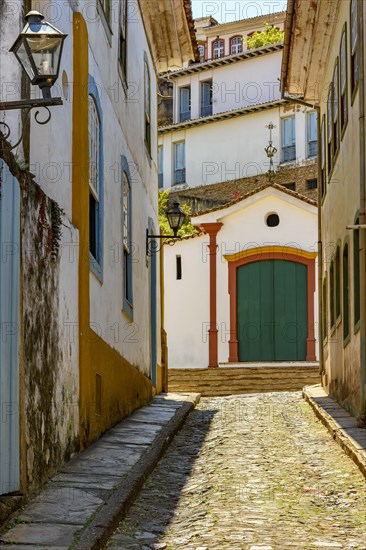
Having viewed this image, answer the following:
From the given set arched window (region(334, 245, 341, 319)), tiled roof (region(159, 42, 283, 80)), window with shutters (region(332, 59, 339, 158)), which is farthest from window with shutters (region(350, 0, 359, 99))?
tiled roof (region(159, 42, 283, 80))

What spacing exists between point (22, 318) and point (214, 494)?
2350 millimetres

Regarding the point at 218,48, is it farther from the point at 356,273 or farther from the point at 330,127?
the point at 356,273

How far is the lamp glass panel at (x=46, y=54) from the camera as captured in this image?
20.4ft

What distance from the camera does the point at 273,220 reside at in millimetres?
25562

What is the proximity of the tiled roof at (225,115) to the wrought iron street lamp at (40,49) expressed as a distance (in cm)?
3791

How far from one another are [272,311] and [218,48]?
4104 cm

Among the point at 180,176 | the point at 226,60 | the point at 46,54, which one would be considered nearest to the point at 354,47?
the point at 46,54

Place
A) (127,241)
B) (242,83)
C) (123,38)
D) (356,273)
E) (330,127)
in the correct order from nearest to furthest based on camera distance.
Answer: (356,273)
(127,241)
(123,38)
(330,127)
(242,83)

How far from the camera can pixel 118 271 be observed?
12.6 meters

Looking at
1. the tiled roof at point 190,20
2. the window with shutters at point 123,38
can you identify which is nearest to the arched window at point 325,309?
the tiled roof at point 190,20

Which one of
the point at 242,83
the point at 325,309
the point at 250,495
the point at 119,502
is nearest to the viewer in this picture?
the point at 119,502

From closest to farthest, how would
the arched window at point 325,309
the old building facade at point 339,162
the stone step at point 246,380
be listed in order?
the old building facade at point 339,162, the arched window at point 325,309, the stone step at point 246,380

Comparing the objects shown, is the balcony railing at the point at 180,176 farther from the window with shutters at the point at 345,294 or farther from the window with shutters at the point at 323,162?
the window with shutters at the point at 345,294

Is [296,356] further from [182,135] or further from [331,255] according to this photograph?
[182,135]
